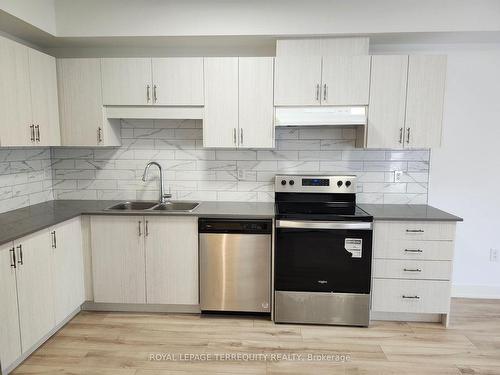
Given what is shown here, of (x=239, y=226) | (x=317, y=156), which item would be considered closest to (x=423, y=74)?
(x=317, y=156)

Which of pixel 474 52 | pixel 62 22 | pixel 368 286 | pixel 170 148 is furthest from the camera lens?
pixel 170 148

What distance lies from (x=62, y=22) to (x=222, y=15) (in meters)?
1.38

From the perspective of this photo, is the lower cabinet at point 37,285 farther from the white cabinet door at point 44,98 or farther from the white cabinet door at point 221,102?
the white cabinet door at point 221,102

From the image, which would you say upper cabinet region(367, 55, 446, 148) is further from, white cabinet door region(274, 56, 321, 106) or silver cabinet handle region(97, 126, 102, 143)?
silver cabinet handle region(97, 126, 102, 143)

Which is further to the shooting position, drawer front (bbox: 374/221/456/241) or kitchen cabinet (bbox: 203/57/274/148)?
kitchen cabinet (bbox: 203/57/274/148)

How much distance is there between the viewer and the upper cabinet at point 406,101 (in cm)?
270

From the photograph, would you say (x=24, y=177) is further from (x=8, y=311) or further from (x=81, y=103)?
(x=8, y=311)

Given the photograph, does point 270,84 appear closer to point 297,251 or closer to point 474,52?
point 297,251

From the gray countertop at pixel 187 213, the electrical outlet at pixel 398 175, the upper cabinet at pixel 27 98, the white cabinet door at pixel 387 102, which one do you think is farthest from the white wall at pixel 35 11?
the electrical outlet at pixel 398 175

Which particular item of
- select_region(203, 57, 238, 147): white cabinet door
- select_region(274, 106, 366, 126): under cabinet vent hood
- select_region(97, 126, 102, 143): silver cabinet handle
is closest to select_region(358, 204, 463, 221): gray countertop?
select_region(274, 106, 366, 126): under cabinet vent hood

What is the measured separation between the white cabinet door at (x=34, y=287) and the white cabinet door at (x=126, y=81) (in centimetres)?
127

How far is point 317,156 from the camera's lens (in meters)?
3.17

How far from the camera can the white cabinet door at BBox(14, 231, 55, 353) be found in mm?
2127

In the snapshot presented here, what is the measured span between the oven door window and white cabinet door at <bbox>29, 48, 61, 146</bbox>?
6.89 feet
